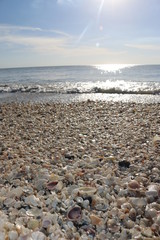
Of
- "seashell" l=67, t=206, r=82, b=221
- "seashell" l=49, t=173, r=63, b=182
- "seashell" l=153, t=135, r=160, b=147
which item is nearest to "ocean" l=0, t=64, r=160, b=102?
"seashell" l=153, t=135, r=160, b=147

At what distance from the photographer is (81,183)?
3258 mm

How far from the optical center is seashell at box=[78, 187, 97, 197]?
9.73ft

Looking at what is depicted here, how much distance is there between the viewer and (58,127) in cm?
648

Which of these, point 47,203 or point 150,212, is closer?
point 150,212

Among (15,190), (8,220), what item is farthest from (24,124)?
(8,220)

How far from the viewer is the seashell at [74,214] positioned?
8.50ft

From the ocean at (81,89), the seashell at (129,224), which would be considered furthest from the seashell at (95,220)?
the ocean at (81,89)

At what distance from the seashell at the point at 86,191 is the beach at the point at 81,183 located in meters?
0.01

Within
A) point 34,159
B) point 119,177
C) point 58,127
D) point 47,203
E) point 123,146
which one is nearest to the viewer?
point 47,203

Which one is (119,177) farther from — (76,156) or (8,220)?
(8,220)

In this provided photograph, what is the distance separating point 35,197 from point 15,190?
30 centimetres

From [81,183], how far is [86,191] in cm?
25

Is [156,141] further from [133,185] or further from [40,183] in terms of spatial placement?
[40,183]

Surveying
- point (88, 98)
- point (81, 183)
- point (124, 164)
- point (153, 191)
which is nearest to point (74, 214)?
point (81, 183)
